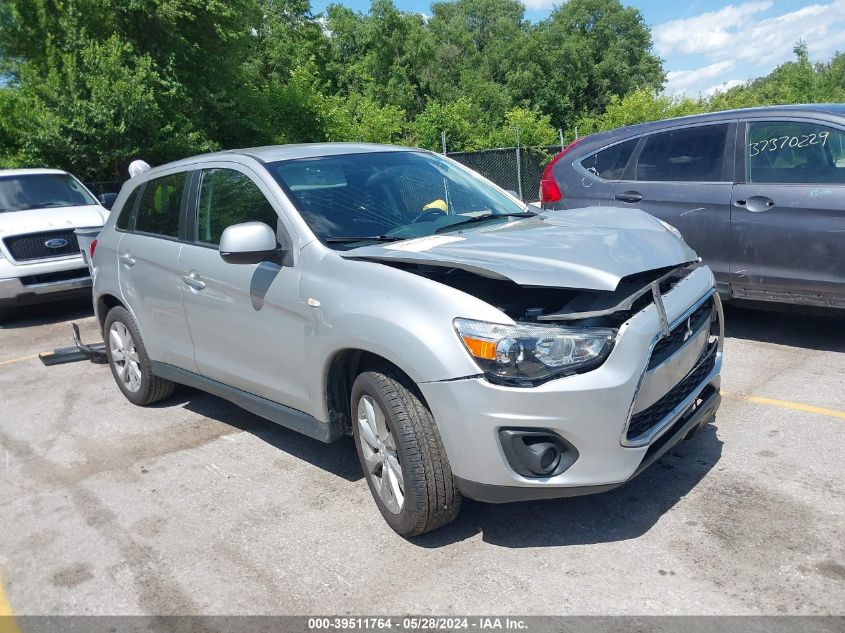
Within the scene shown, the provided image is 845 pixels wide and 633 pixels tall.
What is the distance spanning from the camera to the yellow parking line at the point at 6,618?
3.07 metres

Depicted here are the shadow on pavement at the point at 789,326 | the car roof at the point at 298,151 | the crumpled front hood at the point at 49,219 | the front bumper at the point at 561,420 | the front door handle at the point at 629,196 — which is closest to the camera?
the front bumper at the point at 561,420

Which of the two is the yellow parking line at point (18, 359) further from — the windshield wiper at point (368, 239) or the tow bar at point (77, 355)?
the windshield wiper at point (368, 239)

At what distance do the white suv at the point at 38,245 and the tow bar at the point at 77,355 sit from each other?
2.25 meters

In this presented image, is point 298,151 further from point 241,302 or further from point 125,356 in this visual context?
point 125,356

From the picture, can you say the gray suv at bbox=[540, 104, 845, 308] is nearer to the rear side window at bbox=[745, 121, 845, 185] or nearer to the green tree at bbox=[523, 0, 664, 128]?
the rear side window at bbox=[745, 121, 845, 185]

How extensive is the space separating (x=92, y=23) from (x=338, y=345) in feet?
53.6

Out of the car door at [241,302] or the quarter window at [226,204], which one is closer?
the car door at [241,302]

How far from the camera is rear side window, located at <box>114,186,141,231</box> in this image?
5.56 m

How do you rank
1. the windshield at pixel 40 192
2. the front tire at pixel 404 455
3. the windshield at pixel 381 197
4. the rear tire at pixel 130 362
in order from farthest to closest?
1. the windshield at pixel 40 192
2. the rear tire at pixel 130 362
3. the windshield at pixel 381 197
4. the front tire at pixel 404 455

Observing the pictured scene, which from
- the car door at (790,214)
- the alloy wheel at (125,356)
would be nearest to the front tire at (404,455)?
the alloy wheel at (125,356)

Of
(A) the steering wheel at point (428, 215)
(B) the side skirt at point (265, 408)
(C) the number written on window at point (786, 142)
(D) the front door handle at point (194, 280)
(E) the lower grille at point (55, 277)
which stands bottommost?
(B) the side skirt at point (265, 408)

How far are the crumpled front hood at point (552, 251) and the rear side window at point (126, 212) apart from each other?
2.63 meters

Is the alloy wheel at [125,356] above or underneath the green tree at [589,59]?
underneath

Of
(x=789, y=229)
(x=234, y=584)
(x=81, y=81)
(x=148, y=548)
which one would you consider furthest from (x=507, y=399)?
(x=81, y=81)
